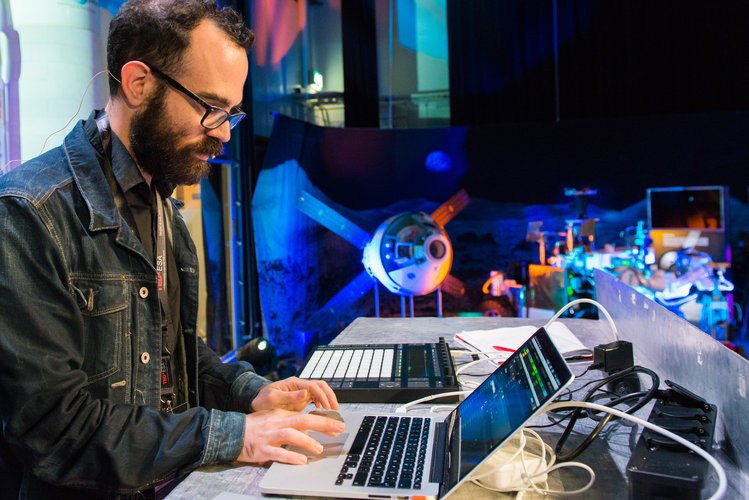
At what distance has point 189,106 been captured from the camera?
1.04m

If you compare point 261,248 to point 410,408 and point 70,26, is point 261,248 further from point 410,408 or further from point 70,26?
point 410,408

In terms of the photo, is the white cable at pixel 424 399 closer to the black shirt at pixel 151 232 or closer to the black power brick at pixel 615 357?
the black power brick at pixel 615 357

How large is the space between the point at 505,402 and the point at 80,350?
2.28 ft

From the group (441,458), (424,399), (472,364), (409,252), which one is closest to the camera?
(441,458)

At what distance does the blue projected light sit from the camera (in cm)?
566

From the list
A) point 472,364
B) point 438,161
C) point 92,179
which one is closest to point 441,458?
point 472,364

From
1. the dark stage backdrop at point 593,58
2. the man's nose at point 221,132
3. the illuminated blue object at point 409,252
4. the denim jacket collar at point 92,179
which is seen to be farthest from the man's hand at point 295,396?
the dark stage backdrop at point 593,58

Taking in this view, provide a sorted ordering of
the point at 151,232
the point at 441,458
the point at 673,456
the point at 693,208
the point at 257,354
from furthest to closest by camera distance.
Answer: the point at 693,208 < the point at 257,354 < the point at 151,232 < the point at 441,458 < the point at 673,456

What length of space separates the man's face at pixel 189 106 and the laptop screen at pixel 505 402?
78cm

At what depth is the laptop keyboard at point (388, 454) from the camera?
28.1 inches

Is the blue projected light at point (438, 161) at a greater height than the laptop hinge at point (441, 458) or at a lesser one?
greater

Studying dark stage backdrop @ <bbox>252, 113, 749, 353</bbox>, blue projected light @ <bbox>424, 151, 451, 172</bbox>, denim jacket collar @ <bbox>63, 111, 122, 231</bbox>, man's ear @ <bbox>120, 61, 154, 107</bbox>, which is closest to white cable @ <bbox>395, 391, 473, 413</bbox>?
denim jacket collar @ <bbox>63, 111, 122, 231</bbox>

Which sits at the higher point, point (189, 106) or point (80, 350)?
point (189, 106)

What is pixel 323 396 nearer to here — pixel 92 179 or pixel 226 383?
pixel 226 383
